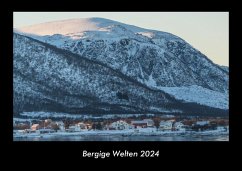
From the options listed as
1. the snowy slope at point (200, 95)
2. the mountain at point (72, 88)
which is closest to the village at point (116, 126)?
the mountain at point (72, 88)

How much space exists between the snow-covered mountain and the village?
92.9ft

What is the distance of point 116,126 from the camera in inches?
2589

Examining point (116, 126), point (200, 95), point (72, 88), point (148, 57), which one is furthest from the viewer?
point (148, 57)

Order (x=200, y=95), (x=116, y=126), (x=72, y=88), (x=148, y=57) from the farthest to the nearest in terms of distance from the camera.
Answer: (x=148, y=57)
(x=200, y=95)
(x=72, y=88)
(x=116, y=126)

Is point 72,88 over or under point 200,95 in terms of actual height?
over

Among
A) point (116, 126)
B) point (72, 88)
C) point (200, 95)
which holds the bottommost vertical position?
point (116, 126)

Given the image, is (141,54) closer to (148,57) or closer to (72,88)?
(148,57)

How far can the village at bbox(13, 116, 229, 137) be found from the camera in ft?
182

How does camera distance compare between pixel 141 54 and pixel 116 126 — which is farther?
pixel 141 54

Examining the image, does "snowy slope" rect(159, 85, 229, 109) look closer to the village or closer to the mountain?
the mountain

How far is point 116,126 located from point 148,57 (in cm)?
7976

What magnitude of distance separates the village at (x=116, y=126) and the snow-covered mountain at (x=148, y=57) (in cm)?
2833

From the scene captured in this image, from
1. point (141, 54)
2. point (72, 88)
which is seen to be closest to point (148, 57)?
point (141, 54)
